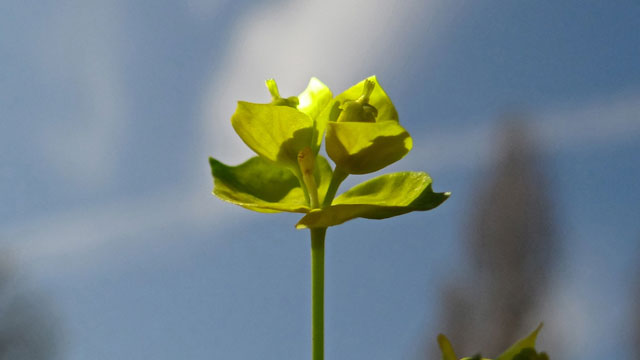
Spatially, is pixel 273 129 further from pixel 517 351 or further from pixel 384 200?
pixel 517 351

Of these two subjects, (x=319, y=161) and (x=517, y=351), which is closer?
(x=517, y=351)

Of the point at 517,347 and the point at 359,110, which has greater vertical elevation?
the point at 359,110

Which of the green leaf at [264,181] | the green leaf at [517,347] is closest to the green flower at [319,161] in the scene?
the green leaf at [264,181]

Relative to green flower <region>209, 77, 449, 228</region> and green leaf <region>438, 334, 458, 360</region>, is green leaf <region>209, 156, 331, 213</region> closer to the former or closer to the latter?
green flower <region>209, 77, 449, 228</region>

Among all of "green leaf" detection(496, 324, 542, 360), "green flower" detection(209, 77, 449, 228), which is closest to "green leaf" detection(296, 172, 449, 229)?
"green flower" detection(209, 77, 449, 228)

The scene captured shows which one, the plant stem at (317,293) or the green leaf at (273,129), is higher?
the green leaf at (273,129)

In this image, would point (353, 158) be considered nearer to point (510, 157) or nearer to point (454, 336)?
point (454, 336)

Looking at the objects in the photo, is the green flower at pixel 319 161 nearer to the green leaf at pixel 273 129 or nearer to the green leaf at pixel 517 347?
the green leaf at pixel 273 129

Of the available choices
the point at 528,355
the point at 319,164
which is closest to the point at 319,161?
the point at 319,164
